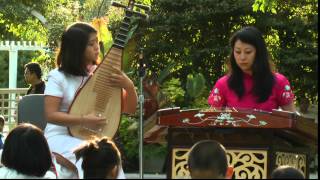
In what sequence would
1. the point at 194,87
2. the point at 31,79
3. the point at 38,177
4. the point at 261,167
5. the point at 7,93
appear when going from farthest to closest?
the point at 7,93, the point at 194,87, the point at 31,79, the point at 261,167, the point at 38,177

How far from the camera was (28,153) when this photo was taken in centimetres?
435

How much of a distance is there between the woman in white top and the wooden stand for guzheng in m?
0.53

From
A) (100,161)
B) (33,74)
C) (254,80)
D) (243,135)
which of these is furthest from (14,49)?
(100,161)

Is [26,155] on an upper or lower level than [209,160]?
lower

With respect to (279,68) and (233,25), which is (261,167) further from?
(233,25)

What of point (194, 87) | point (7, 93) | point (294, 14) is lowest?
point (7, 93)

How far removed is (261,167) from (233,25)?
1150cm

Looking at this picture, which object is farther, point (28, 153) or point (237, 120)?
point (237, 120)

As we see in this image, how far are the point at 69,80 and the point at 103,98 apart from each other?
10.1 inches

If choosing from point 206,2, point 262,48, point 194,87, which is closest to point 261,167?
point 262,48

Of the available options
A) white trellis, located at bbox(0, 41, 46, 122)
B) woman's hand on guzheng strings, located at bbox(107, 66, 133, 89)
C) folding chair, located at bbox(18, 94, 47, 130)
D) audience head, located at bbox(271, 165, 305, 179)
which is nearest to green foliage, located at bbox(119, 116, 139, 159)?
folding chair, located at bbox(18, 94, 47, 130)

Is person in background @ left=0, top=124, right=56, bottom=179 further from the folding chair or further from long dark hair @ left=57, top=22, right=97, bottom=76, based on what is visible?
the folding chair

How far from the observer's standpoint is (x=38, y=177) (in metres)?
4.31

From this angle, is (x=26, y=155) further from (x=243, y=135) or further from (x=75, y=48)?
(x=243, y=135)
